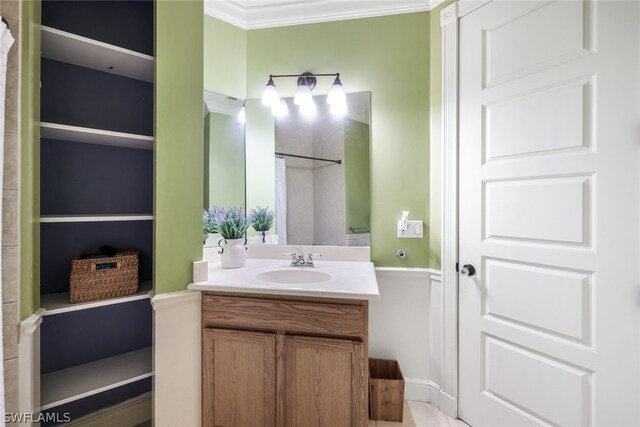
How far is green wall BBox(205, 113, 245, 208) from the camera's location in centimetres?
184

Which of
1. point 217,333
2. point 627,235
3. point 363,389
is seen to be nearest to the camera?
point 627,235

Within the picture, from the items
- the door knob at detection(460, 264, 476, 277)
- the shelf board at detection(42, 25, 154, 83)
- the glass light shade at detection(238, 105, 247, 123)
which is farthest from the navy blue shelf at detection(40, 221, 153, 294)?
the door knob at detection(460, 264, 476, 277)

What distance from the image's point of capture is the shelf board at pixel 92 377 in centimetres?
116

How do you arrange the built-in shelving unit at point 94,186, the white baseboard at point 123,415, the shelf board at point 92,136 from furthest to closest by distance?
the white baseboard at point 123,415 → the built-in shelving unit at point 94,186 → the shelf board at point 92,136

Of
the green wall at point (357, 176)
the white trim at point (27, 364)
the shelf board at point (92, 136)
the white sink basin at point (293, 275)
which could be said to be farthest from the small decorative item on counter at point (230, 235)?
the white trim at point (27, 364)

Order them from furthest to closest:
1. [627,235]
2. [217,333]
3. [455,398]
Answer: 1. [455,398]
2. [217,333]
3. [627,235]

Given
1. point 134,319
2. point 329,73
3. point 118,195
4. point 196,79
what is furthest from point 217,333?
point 329,73

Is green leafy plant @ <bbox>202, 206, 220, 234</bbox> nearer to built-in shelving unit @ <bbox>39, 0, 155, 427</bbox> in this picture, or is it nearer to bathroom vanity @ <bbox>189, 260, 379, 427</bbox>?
built-in shelving unit @ <bbox>39, 0, 155, 427</bbox>

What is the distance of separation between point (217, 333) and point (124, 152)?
3.50 ft

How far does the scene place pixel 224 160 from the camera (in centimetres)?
190

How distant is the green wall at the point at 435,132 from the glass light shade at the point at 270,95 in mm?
1021

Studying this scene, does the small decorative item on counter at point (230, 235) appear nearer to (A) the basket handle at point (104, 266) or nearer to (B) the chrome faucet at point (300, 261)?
(B) the chrome faucet at point (300, 261)

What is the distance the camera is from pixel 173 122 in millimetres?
1309

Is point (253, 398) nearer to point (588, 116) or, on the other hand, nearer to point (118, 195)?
point (118, 195)
